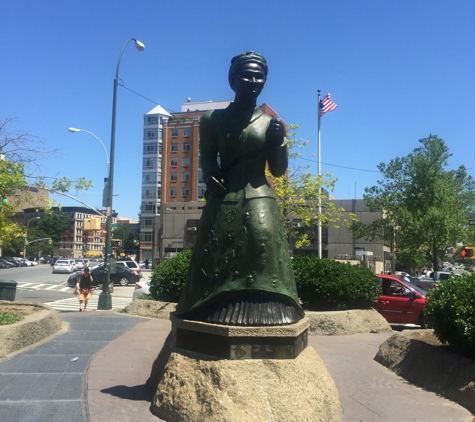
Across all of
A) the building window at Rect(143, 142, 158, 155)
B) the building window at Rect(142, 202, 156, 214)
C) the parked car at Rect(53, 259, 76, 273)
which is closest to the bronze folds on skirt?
the parked car at Rect(53, 259, 76, 273)

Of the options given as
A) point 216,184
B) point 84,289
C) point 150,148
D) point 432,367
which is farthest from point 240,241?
point 150,148

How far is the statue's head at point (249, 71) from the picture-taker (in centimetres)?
509

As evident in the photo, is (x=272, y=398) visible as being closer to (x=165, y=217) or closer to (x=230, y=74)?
(x=230, y=74)

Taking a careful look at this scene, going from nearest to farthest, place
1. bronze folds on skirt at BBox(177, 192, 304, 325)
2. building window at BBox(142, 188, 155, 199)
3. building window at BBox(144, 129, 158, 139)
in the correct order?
1. bronze folds on skirt at BBox(177, 192, 304, 325)
2. building window at BBox(142, 188, 155, 199)
3. building window at BBox(144, 129, 158, 139)

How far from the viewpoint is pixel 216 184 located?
16.3 ft

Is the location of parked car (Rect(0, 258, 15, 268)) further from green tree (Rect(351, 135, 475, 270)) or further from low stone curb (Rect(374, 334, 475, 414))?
low stone curb (Rect(374, 334, 475, 414))

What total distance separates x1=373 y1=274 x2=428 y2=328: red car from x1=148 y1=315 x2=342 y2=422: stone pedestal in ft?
30.6

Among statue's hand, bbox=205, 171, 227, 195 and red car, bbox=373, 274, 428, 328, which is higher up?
statue's hand, bbox=205, 171, 227, 195

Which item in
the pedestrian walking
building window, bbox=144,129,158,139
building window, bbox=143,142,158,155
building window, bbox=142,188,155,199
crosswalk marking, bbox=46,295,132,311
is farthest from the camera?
building window, bbox=143,142,158,155

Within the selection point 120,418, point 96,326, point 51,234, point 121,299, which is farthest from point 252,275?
point 51,234

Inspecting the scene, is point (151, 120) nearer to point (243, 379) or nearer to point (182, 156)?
point (182, 156)

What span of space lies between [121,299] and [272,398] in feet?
63.4

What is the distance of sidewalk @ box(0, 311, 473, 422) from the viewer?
4.81 metres

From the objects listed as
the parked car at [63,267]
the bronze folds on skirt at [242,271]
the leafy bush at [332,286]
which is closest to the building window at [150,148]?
the parked car at [63,267]
